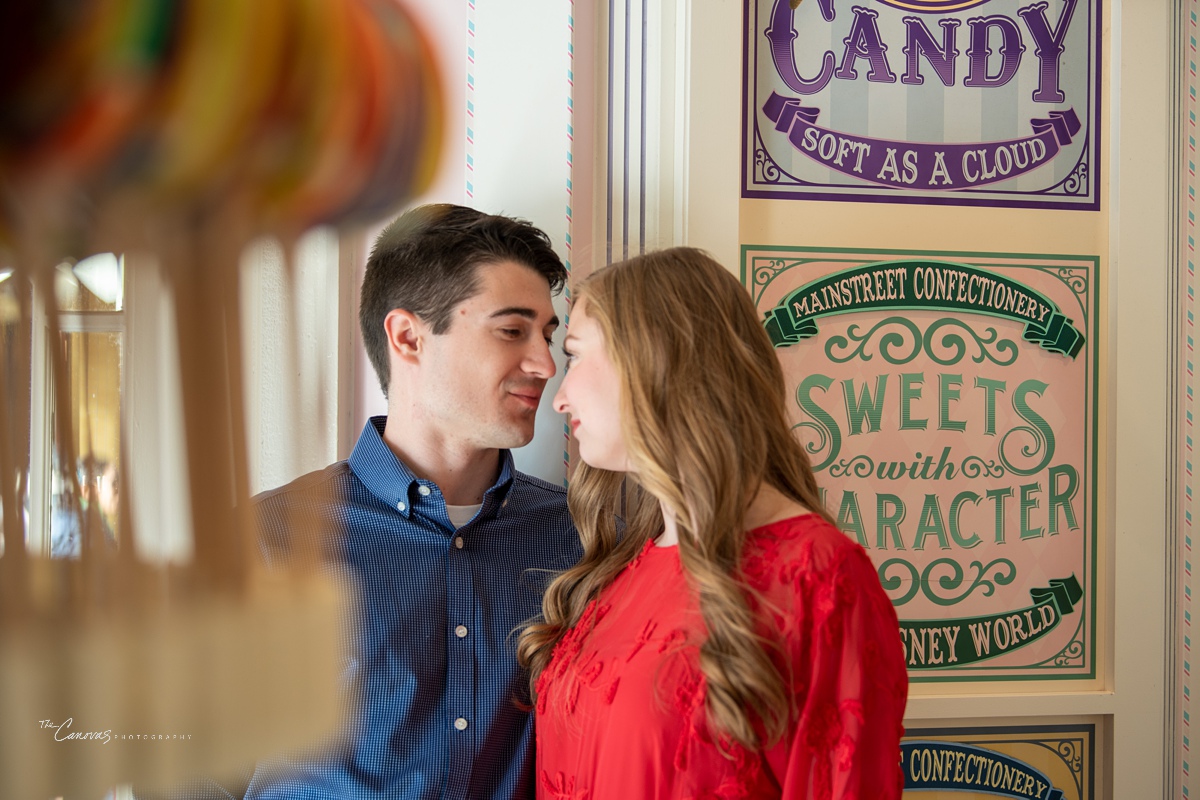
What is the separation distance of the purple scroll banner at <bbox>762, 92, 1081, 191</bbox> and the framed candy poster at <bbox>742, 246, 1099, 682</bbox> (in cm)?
16

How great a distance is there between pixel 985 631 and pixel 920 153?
0.98 m

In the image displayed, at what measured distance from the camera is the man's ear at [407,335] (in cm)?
146

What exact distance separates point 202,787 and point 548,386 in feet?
4.89

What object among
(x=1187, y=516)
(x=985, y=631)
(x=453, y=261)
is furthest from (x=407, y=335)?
(x=1187, y=516)

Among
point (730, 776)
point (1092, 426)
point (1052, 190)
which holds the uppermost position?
point (1052, 190)

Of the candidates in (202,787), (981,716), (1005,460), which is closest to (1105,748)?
(981,716)

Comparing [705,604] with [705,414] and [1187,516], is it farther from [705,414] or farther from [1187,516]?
[1187,516]

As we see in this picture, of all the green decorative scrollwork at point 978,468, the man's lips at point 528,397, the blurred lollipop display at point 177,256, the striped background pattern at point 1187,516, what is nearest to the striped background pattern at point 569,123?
the man's lips at point 528,397

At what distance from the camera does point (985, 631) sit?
185 centimetres

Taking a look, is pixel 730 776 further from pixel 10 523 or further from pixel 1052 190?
pixel 1052 190

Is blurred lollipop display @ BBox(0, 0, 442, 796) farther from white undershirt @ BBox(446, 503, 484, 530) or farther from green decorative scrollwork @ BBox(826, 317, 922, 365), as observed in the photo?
green decorative scrollwork @ BBox(826, 317, 922, 365)

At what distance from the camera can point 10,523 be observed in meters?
0.18

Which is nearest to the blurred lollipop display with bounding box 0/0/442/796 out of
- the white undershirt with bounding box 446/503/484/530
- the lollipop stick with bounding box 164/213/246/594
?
the lollipop stick with bounding box 164/213/246/594

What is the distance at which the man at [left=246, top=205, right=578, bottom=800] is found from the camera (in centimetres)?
130
